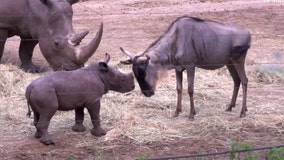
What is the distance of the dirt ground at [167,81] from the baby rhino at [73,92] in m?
0.20

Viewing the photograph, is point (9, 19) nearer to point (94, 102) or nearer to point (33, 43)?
point (33, 43)

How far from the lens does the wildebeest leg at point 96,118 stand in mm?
8195

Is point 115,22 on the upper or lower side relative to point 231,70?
lower

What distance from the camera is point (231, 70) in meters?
9.83

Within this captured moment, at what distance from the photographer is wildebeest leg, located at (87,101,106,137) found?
820 centimetres

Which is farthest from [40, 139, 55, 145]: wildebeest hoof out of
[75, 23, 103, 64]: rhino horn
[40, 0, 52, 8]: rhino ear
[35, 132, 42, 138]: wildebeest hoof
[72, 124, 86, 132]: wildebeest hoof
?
[40, 0, 52, 8]: rhino ear

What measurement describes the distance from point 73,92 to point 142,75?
5.15 ft

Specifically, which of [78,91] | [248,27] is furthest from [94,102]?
[248,27]

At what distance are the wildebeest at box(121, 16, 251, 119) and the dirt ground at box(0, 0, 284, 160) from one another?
37 centimetres

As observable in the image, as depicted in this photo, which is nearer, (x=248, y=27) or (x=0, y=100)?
(x=0, y=100)

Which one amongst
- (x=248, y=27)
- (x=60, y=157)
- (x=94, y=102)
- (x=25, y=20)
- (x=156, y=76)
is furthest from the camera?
(x=248, y=27)

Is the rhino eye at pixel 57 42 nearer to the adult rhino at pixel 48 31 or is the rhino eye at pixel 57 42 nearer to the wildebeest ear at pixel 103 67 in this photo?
the adult rhino at pixel 48 31

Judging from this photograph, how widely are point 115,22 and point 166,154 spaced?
9.27 m

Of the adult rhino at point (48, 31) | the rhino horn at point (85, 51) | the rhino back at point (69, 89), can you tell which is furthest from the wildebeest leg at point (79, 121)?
the rhino horn at point (85, 51)
